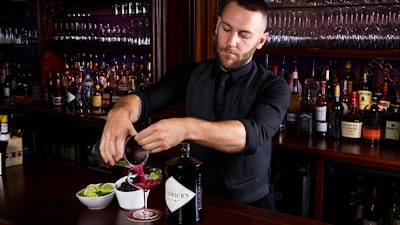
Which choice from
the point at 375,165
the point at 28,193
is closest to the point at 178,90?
the point at 28,193

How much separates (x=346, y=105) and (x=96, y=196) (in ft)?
5.91

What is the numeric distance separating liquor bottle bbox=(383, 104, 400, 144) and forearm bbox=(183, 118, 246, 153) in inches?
54.1

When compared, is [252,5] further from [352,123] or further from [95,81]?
[95,81]

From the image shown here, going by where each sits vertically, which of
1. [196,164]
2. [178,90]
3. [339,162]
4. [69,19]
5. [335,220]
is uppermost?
[69,19]

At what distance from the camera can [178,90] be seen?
2.24m

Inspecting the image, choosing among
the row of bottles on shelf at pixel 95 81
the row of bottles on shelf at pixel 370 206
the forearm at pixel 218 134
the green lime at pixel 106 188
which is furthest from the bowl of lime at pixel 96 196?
the row of bottles on shelf at pixel 95 81

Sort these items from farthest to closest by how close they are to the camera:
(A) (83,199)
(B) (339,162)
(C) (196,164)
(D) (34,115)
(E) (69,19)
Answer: (E) (69,19), (D) (34,115), (B) (339,162), (A) (83,199), (C) (196,164)

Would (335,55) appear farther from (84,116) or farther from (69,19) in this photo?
(69,19)

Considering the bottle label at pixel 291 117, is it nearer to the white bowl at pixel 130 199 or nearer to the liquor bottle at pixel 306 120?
the liquor bottle at pixel 306 120

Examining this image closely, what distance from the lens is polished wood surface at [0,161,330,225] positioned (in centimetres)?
149

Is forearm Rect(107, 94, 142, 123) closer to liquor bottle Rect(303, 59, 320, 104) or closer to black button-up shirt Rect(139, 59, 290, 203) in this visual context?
black button-up shirt Rect(139, 59, 290, 203)

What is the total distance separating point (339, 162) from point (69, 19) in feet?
9.62

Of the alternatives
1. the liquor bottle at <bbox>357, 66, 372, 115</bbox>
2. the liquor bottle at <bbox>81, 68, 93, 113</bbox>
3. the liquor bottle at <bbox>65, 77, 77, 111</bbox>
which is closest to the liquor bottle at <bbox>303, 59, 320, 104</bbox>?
the liquor bottle at <bbox>357, 66, 372, 115</bbox>

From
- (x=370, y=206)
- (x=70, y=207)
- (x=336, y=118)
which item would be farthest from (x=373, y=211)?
(x=70, y=207)
